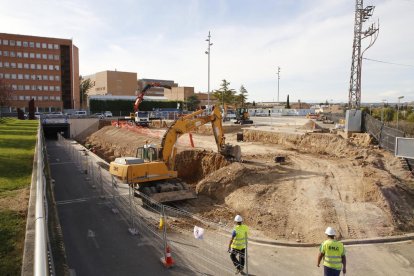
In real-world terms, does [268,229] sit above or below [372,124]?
below

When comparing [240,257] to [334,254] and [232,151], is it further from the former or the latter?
[232,151]

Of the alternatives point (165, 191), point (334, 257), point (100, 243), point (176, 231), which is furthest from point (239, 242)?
point (165, 191)

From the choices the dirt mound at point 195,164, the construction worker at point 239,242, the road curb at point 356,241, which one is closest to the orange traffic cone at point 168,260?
the construction worker at point 239,242

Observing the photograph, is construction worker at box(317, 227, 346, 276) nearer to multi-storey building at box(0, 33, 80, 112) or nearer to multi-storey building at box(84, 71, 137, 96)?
multi-storey building at box(0, 33, 80, 112)

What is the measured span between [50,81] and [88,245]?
8323 cm

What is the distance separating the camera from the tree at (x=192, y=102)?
99688 mm

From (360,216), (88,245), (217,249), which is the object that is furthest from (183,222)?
(360,216)

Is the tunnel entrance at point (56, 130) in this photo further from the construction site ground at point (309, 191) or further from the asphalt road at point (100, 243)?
the asphalt road at point (100, 243)


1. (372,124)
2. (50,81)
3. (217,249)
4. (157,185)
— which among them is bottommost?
(217,249)

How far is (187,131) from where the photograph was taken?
1958 cm

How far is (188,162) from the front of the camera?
85.7 feet

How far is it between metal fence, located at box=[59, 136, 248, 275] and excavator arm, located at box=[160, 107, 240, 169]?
266 cm

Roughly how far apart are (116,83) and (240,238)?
111m

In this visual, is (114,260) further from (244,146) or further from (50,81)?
(50,81)
